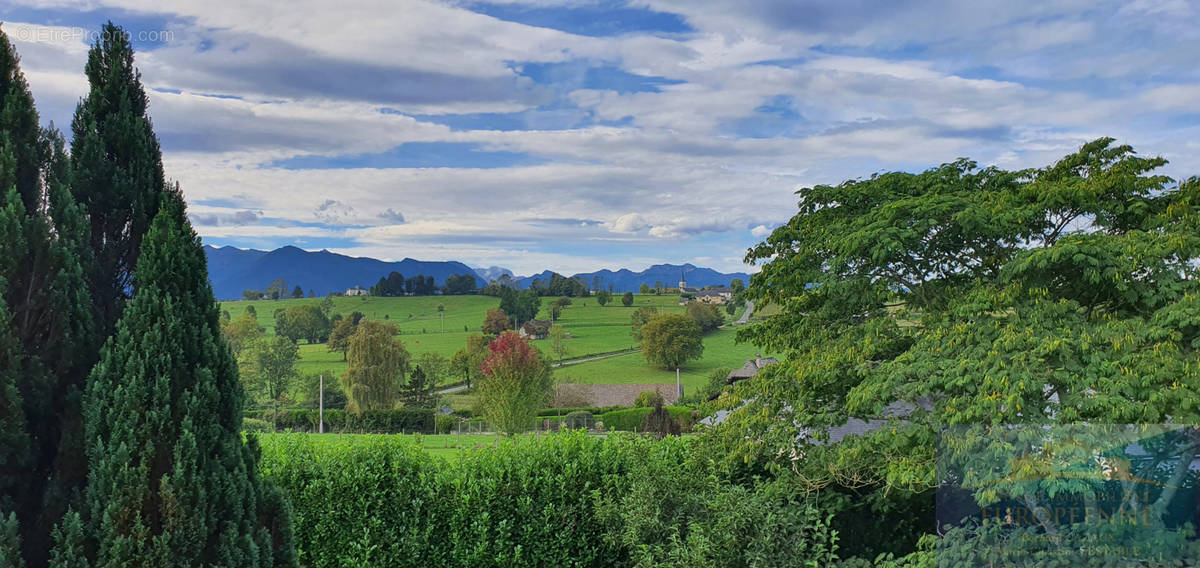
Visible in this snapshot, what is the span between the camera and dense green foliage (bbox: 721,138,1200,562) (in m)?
5.49

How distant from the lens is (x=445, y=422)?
43844mm

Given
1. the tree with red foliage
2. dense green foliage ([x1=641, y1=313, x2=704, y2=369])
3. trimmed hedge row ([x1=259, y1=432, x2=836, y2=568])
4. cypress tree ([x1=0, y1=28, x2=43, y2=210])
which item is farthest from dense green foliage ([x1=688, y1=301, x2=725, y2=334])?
cypress tree ([x1=0, y1=28, x2=43, y2=210])

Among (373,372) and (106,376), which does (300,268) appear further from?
(106,376)

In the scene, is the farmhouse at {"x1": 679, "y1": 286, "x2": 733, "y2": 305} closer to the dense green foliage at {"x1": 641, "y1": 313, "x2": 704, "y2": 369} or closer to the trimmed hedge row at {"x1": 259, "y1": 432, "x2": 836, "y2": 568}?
the dense green foliage at {"x1": 641, "y1": 313, "x2": 704, "y2": 369}

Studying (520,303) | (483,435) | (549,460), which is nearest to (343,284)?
(520,303)

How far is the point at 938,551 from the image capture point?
6043 mm

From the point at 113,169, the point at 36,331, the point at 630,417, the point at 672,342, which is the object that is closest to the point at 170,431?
the point at 36,331

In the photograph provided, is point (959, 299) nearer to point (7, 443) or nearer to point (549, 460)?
point (549, 460)

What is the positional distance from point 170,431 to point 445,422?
40762 mm

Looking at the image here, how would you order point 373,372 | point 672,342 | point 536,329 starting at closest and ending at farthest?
1. point 373,372
2. point 672,342
3. point 536,329

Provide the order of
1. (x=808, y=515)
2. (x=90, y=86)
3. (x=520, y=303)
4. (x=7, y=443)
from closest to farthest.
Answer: (x=7, y=443), (x=90, y=86), (x=808, y=515), (x=520, y=303)

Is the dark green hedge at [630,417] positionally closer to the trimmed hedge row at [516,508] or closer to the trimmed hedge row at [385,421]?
the trimmed hedge row at [385,421]

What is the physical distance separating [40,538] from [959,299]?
718 centimetres

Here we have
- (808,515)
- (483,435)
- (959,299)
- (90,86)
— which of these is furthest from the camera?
(483,435)
